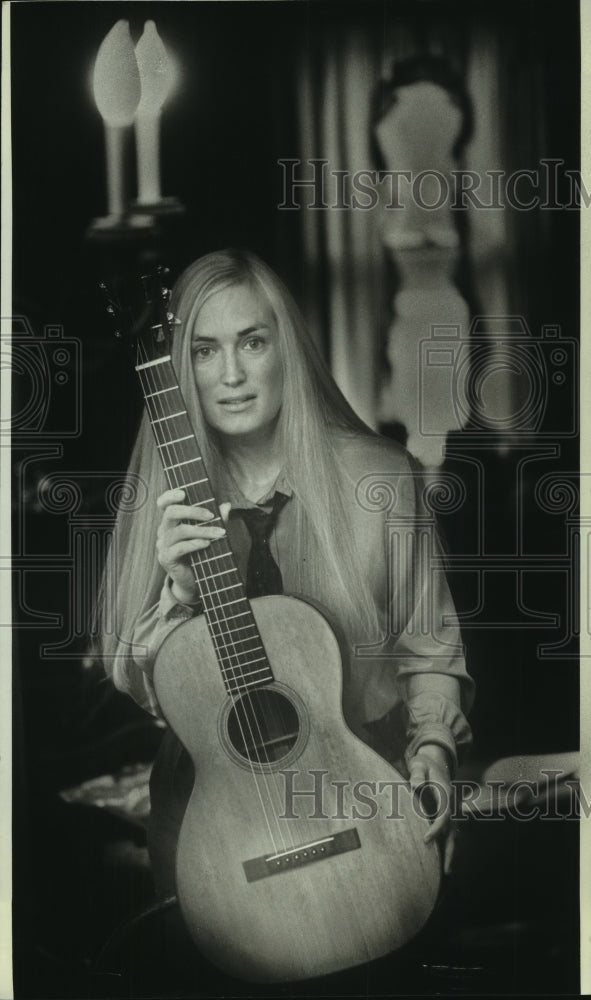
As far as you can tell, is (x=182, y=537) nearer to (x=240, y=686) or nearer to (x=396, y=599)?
(x=240, y=686)

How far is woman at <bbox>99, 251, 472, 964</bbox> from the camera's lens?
2.54 meters

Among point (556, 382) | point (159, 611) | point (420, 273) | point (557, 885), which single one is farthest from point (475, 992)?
point (420, 273)

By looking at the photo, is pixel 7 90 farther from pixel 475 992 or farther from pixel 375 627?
pixel 475 992

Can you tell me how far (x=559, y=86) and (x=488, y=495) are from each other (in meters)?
1.17

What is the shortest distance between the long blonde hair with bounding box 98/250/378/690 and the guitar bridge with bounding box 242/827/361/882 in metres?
0.58

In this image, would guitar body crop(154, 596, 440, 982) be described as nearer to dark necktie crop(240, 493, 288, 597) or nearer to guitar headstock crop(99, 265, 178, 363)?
dark necktie crop(240, 493, 288, 597)

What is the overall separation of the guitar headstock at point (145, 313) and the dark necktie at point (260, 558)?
518 mm

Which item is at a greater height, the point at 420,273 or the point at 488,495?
the point at 420,273

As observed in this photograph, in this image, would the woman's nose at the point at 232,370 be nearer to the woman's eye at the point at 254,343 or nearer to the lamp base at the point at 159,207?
the woman's eye at the point at 254,343

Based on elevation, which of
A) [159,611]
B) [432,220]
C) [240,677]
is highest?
[432,220]

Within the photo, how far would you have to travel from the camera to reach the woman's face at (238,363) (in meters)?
2.55

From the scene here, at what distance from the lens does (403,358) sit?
259 centimetres

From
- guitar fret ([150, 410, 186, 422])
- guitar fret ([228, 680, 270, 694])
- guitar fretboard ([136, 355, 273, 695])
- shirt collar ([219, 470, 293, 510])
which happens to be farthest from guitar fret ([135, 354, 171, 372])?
guitar fret ([228, 680, 270, 694])

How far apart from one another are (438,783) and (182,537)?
97 cm
